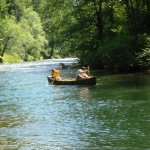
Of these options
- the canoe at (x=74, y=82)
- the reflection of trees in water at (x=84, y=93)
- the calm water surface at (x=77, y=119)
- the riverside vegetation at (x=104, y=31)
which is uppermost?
the riverside vegetation at (x=104, y=31)

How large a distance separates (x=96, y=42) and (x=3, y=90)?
19911 mm

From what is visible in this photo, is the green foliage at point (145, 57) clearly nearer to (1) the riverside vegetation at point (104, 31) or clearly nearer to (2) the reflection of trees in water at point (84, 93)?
(1) the riverside vegetation at point (104, 31)

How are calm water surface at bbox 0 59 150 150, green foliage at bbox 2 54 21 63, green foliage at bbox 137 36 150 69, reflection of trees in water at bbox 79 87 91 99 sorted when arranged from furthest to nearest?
green foliage at bbox 2 54 21 63, green foliage at bbox 137 36 150 69, reflection of trees in water at bbox 79 87 91 99, calm water surface at bbox 0 59 150 150

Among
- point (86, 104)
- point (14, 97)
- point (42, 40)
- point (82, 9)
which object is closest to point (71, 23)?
point (82, 9)

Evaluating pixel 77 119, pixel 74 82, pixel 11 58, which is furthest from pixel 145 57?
pixel 11 58

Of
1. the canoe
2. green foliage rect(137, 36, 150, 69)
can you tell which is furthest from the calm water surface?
green foliage rect(137, 36, 150, 69)

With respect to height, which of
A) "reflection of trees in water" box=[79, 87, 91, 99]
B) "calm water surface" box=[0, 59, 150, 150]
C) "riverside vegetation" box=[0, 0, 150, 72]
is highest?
"riverside vegetation" box=[0, 0, 150, 72]

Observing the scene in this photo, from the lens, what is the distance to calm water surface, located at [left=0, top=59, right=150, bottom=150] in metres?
11.9

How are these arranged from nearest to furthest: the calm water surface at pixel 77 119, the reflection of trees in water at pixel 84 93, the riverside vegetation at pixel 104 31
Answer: the calm water surface at pixel 77 119 < the reflection of trees in water at pixel 84 93 < the riverside vegetation at pixel 104 31

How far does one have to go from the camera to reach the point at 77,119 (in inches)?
609

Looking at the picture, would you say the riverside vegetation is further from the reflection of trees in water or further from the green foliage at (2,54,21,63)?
the green foliage at (2,54,21,63)

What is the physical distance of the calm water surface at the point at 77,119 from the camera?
1191 centimetres

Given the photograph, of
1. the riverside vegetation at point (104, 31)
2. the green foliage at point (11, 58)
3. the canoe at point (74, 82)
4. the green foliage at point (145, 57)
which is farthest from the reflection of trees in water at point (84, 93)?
the green foliage at point (11, 58)

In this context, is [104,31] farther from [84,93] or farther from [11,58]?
[11,58]
